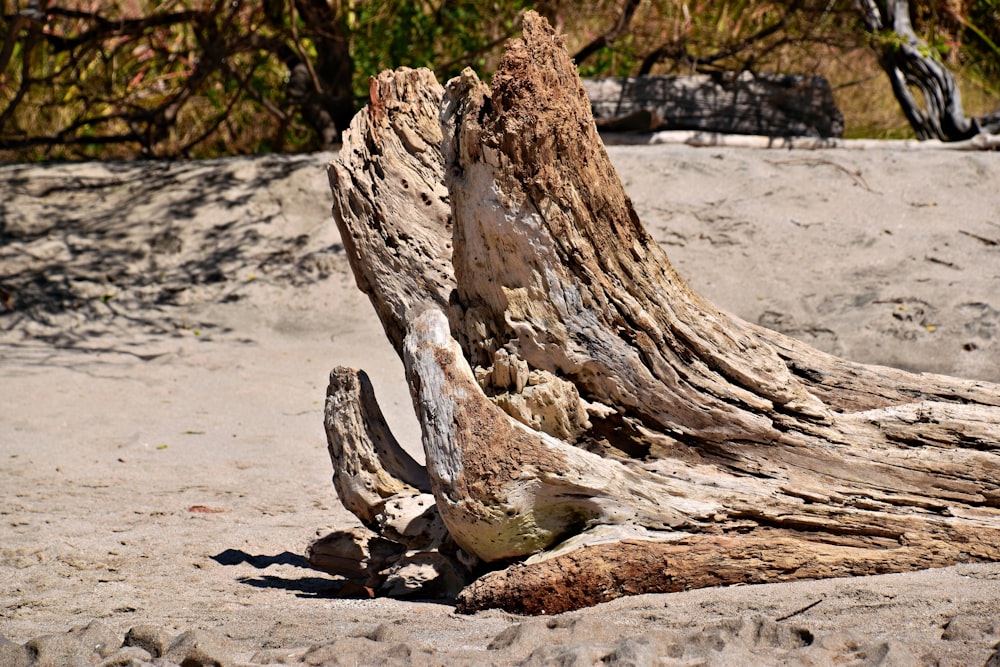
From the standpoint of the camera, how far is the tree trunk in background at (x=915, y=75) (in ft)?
28.4

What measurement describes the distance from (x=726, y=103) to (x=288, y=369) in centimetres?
436

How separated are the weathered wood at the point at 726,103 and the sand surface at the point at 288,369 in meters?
0.51

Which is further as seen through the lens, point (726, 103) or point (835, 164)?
point (726, 103)

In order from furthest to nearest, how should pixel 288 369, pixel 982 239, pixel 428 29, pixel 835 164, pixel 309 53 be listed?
1. pixel 309 53
2. pixel 428 29
3. pixel 835 164
4. pixel 982 239
5. pixel 288 369

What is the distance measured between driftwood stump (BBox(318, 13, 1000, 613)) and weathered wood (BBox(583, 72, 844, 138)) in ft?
18.3

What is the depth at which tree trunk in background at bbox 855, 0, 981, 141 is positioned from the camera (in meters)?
8.66

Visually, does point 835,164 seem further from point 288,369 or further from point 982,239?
point 288,369

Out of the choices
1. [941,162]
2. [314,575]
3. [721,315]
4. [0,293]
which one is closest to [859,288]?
[941,162]

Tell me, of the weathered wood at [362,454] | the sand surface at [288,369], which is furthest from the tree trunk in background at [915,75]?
the weathered wood at [362,454]

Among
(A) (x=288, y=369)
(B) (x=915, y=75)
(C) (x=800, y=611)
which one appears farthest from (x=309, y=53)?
(C) (x=800, y=611)

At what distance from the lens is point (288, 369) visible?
21.7ft

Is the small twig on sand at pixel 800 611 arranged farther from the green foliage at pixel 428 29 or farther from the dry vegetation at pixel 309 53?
the green foliage at pixel 428 29

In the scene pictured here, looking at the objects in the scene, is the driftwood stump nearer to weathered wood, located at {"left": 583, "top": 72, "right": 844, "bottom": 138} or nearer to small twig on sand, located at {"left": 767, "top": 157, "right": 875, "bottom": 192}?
small twig on sand, located at {"left": 767, "top": 157, "right": 875, "bottom": 192}

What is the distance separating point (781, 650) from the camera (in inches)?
93.7
